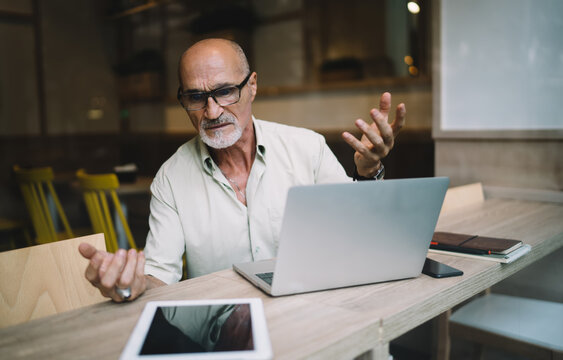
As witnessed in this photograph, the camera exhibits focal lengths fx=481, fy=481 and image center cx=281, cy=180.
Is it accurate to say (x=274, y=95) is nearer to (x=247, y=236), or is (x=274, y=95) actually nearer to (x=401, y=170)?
(x=401, y=170)

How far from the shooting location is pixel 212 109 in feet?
5.14

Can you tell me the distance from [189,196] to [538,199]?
160 centimetres

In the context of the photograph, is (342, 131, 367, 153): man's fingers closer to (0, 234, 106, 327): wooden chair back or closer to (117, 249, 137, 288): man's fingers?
(117, 249, 137, 288): man's fingers

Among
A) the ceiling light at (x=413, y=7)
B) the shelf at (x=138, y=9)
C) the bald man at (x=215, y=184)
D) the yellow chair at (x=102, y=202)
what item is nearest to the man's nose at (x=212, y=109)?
the bald man at (x=215, y=184)

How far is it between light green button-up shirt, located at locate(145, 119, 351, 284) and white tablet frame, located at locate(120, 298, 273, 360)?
2.03 ft

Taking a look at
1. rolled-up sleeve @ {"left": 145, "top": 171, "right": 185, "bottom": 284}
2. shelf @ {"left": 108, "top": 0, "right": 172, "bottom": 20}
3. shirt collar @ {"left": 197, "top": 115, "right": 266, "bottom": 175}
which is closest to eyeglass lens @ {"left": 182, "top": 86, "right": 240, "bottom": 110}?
shirt collar @ {"left": 197, "top": 115, "right": 266, "bottom": 175}

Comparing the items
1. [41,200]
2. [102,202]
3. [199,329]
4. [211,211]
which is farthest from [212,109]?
[41,200]

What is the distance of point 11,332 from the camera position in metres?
0.84

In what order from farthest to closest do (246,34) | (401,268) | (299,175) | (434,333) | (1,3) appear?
(246,34) → (1,3) → (434,333) → (299,175) → (401,268)

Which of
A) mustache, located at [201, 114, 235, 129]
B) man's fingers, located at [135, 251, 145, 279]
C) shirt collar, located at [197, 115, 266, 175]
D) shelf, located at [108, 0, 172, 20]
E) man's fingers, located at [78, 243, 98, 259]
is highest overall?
shelf, located at [108, 0, 172, 20]

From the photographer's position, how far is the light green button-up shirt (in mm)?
1570

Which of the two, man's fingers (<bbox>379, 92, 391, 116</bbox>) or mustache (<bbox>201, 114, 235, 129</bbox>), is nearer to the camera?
man's fingers (<bbox>379, 92, 391, 116</bbox>)

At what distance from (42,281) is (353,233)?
753 millimetres

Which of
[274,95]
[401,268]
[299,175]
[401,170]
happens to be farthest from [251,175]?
[274,95]
